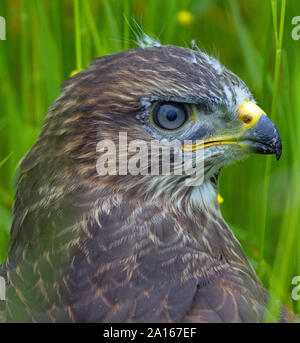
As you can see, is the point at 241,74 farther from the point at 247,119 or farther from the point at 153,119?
the point at 153,119

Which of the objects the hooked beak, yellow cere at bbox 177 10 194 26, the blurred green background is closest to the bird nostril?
the hooked beak

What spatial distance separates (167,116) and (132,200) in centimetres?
39

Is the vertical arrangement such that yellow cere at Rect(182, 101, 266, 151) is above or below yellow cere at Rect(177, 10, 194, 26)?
below

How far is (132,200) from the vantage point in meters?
3.37

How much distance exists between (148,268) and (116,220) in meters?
0.27

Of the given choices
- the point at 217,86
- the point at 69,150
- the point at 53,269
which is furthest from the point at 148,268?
the point at 217,86

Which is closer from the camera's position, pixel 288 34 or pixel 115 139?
pixel 115 139

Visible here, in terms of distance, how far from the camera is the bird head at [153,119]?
11.0 ft

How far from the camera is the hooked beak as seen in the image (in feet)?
11.1

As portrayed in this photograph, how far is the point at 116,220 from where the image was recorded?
330 centimetres

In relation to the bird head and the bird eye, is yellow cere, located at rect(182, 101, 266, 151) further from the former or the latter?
the bird eye

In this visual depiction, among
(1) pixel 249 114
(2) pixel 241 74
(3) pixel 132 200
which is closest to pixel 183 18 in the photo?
(2) pixel 241 74

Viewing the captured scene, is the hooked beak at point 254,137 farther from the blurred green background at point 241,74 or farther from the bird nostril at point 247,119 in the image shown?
the blurred green background at point 241,74

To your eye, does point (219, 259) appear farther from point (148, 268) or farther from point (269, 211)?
point (269, 211)
